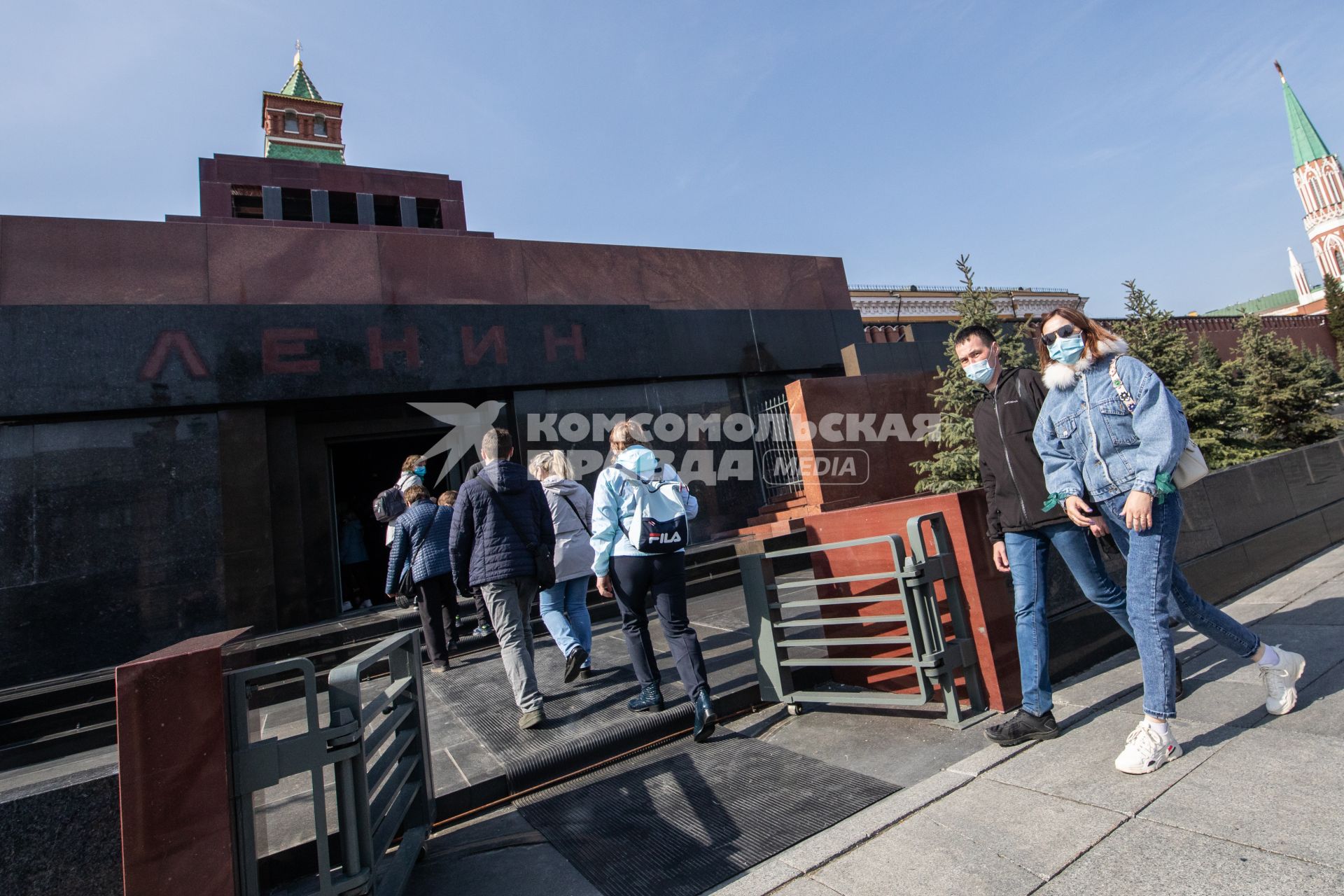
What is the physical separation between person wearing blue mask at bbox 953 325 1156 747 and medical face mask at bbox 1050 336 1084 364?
0.88ft

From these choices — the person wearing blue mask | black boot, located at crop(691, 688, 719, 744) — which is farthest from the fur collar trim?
black boot, located at crop(691, 688, 719, 744)

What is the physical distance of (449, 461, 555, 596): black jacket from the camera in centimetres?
420

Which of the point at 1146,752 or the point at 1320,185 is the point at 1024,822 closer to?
the point at 1146,752

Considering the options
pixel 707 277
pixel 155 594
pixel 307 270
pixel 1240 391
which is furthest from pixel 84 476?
pixel 1240 391

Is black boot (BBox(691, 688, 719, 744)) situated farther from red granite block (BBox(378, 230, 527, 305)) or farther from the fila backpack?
red granite block (BBox(378, 230, 527, 305))

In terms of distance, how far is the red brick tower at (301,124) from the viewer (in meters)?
29.4

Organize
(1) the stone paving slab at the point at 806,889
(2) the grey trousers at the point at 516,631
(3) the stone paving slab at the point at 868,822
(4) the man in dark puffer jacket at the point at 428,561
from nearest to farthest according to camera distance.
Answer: (1) the stone paving slab at the point at 806,889 < (3) the stone paving slab at the point at 868,822 < (2) the grey trousers at the point at 516,631 < (4) the man in dark puffer jacket at the point at 428,561

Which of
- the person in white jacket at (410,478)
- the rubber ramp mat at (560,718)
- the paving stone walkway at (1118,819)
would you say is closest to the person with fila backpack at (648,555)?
the rubber ramp mat at (560,718)

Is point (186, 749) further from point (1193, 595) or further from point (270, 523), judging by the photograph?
point (270, 523)

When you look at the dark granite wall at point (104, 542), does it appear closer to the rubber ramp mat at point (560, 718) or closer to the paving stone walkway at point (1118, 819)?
the rubber ramp mat at point (560, 718)

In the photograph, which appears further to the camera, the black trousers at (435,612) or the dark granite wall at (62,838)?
the black trousers at (435,612)

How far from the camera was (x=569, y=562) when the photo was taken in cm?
488

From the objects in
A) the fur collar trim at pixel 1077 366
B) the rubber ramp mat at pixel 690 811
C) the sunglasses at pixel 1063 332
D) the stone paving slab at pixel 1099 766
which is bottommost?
the rubber ramp mat at pixel 690 811

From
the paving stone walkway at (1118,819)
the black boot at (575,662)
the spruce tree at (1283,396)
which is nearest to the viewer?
the paving stone walkway at (1118,819)
